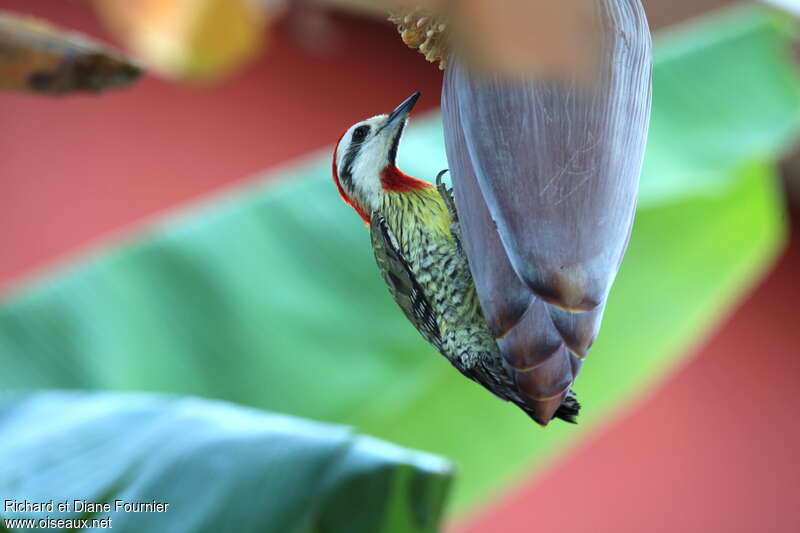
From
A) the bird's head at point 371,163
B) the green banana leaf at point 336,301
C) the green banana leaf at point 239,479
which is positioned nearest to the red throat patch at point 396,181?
the bird's head at point 371,163

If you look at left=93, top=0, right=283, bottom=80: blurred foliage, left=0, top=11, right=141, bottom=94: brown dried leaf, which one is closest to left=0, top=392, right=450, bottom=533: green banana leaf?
left=0, top=11, right=141, bottom=94: brown dried leaf

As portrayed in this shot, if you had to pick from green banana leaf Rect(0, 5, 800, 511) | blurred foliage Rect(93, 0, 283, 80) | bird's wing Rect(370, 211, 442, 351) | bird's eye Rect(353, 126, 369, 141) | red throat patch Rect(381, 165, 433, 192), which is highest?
blurred foliage Rect(93, 0, 283, 80)

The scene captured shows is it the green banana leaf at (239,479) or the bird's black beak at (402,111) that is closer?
the bird's black beak at (402,111)

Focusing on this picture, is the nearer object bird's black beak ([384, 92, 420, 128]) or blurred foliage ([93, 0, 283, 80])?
bird's black beak ([384, 92, 420, 128])

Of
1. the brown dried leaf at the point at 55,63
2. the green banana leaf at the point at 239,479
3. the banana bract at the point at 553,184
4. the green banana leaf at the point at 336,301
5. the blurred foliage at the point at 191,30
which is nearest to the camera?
the banana bract at the point at 553,184

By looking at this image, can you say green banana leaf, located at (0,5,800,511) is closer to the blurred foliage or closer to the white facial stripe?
the blurred foliage

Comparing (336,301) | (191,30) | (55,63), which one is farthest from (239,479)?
(191,30)

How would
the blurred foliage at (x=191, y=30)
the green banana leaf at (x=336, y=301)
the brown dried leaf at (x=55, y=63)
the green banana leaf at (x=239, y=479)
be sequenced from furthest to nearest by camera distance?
the blurred foliage at (x=191, y=30), the green banana leaf at (x=336, y=301), the green banana leaf at (x=239, y=479), the brown dried leaf at (x=55, y=63)

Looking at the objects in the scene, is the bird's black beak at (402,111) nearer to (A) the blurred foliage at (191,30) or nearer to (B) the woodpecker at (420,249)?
(B) the woodpecker at (420,249)
